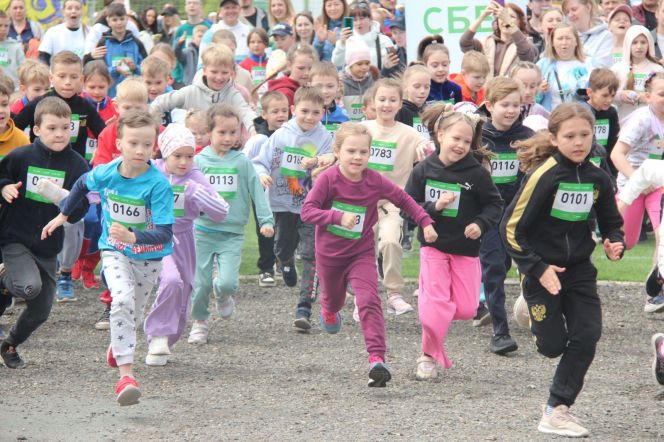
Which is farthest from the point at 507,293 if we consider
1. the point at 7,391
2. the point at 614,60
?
the point at 7,391

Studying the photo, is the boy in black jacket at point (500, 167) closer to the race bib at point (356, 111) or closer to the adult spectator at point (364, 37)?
the race bib at point (356, 111)

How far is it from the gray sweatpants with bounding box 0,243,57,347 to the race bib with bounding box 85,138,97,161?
2.16 meters

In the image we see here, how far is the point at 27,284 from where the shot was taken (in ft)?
25.7

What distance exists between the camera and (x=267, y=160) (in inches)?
391

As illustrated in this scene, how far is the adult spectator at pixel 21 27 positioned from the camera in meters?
16.5

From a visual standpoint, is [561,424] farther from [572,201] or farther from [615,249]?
[572,201]

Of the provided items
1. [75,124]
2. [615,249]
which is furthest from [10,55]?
[615,249]

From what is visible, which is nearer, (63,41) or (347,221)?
(347,221)

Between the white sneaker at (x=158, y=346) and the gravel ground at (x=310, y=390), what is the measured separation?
0.11 m

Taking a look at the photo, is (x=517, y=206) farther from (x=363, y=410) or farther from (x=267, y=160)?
(x=267, y=160)

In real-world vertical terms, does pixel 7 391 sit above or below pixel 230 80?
below

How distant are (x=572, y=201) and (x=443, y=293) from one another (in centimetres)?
157

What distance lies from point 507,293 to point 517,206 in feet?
13.7

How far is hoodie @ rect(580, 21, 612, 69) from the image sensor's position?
13.0m
